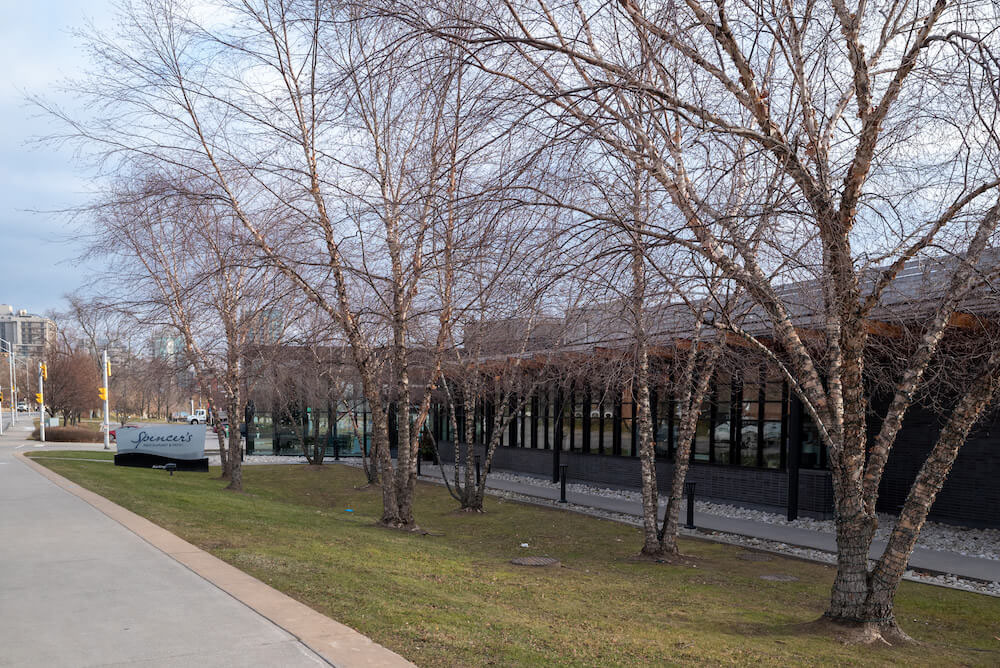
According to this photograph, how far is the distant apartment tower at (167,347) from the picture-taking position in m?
22.7

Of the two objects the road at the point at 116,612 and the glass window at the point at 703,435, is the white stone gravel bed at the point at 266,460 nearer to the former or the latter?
the glass window at the point at 703,435

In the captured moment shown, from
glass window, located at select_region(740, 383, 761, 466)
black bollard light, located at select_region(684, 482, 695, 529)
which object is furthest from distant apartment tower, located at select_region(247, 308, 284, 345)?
glass window, located at select_region(740, 383, 761, 466)

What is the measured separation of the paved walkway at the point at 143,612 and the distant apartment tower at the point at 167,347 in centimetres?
1315

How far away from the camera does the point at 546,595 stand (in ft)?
30.9

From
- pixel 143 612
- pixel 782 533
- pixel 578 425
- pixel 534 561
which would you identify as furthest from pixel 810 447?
pixel 143 612

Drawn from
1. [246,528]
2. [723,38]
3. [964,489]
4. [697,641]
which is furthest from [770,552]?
[723,38]

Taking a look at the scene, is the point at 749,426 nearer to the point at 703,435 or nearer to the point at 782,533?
the point at 703,435

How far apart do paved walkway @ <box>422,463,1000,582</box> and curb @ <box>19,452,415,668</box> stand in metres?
10.3

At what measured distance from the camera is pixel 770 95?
773cm

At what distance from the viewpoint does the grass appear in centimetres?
643

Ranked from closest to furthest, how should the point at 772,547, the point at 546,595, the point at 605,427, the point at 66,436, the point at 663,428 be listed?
1. the point at 546,595
2. the point at 772,547
3. the point at 663,428
4. the point at 605,427
5. the point at 66,436

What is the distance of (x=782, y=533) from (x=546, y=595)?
8623 mm

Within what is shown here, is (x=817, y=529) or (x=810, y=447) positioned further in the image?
(x=810, y=447)

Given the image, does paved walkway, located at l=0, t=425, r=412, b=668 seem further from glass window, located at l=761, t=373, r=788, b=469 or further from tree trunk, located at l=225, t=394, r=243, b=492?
glass window, located at l=761, t=373, r=788, b=469
